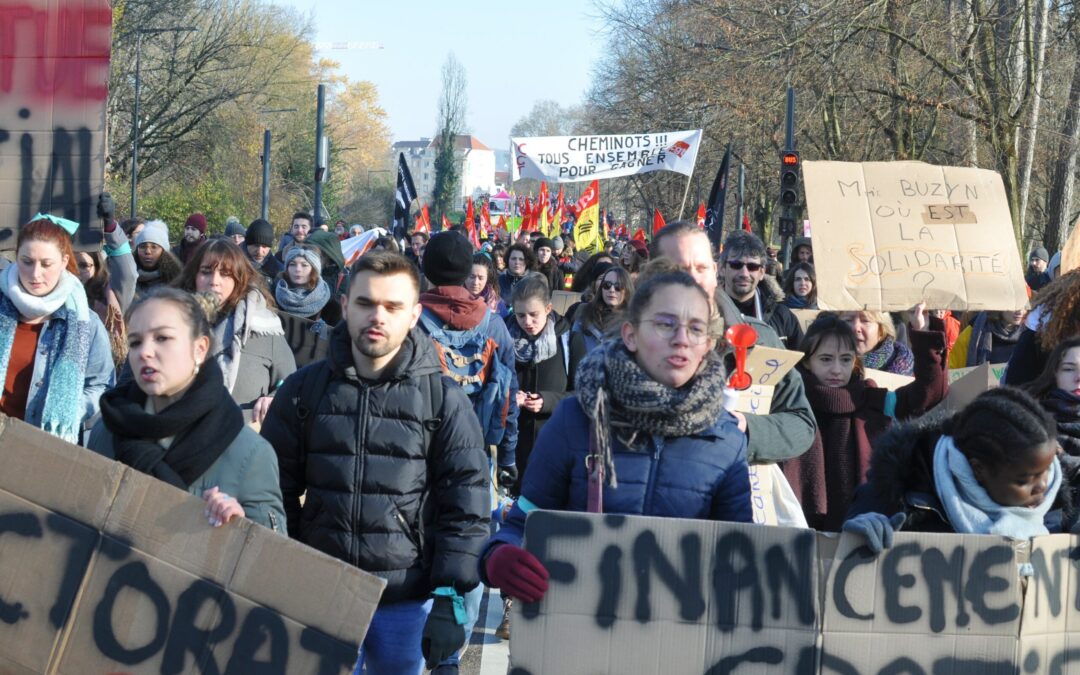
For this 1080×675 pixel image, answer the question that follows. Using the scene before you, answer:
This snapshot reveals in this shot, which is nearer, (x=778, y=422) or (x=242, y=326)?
(x=778, y=422)

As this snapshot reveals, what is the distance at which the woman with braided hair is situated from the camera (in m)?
3.41

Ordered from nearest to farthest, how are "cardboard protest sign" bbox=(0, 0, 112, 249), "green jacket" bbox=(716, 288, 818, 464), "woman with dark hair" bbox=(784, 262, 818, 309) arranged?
1. "green jacket" bbox=(716, 288, 818, 464)
2. "cardboard protest sign" bbox=(0, 0, 112, 249)
3. "woman with dark hair" bbox=(784, 262, 818, 309)

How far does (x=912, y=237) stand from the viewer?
6109 millimetres

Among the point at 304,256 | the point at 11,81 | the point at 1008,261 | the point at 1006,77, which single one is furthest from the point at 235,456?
the point at 1006,77

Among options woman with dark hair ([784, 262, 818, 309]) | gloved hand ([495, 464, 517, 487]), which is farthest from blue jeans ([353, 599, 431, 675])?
woman with dark hair ([784, 262, 818, 309])

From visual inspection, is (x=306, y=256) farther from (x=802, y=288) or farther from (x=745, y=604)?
(x=745, y=604)

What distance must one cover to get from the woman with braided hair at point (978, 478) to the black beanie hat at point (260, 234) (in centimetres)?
915

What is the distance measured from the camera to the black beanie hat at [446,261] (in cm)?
608

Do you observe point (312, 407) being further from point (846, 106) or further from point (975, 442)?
point (846, 106)

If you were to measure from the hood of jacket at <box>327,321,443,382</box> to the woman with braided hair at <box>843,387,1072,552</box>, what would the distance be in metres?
1.30

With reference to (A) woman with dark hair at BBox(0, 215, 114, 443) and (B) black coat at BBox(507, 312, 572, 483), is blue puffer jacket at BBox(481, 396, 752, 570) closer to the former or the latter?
(A) woman with dark hair at BBox(0, 215, 114, 443)

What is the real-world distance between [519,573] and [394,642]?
843 mm

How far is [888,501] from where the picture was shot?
361 cm

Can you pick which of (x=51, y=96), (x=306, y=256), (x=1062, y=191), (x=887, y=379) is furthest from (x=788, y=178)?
(x=51, y=96)
